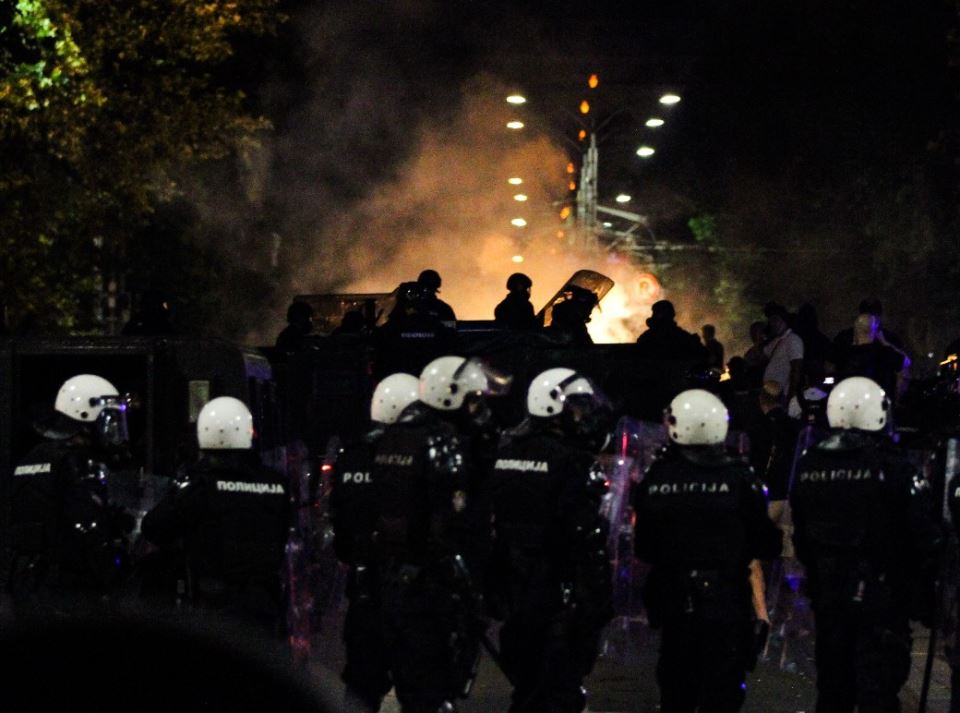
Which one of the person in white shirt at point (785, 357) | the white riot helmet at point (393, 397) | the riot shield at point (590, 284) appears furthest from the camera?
the riot shield at point (590, 284)

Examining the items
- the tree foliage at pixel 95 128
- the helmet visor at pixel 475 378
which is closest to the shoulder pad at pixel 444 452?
the helmet visor at pixel 475 378

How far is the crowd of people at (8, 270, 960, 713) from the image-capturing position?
819cm

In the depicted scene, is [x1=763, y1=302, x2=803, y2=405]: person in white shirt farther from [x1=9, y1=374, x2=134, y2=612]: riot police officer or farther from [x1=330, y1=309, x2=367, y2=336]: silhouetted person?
[x1=9, y1=374, x2=134, y2=612]: riot police officer

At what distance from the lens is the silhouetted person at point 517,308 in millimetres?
13469

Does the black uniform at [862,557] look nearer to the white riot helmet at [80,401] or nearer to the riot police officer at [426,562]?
the riot police officer at [426,562]

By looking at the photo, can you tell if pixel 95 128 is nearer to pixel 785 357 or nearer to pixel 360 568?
pixel 785 357

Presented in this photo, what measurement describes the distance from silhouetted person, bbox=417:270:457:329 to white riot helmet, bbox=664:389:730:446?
14.0 feet

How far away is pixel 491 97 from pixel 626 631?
2006 cm

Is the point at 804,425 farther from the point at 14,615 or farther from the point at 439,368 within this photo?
the point at 14,615

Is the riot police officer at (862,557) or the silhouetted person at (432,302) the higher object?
the silhouetted person at (432,302)

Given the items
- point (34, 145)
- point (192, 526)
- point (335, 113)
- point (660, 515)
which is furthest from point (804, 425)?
point (335, 113)

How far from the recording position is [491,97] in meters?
30.1

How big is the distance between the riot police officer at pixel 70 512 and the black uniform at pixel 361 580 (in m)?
1.19

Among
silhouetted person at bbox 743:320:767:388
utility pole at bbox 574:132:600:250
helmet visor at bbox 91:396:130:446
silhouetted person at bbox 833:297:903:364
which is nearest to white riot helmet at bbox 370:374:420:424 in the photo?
helmet visor at bbox 91:396:130:446
